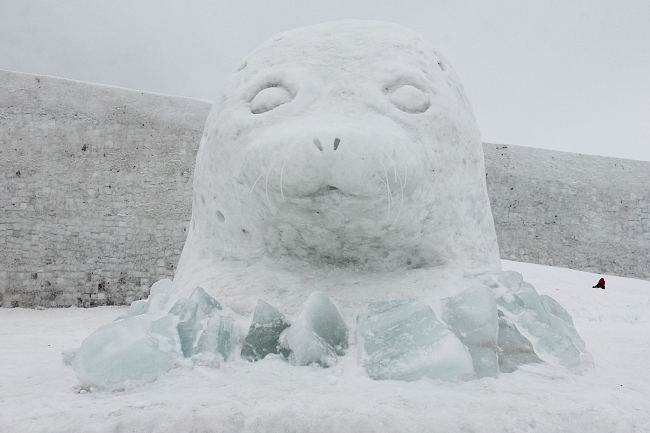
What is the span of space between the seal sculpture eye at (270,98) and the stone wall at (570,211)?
21.0ft

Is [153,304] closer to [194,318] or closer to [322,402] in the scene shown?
[194,318]

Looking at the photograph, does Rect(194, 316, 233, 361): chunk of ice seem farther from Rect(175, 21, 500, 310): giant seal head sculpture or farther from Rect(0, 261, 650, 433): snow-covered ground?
Rect(175, 21, 500, 310): giant seal head sculpture

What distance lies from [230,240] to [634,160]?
794cm

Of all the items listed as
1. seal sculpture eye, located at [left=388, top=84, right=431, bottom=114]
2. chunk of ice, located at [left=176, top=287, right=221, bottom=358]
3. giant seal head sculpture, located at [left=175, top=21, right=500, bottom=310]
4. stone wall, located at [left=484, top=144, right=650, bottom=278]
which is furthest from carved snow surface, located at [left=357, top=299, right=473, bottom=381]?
stone wall, located at [left=484, top=144, right=650, bottom=278]

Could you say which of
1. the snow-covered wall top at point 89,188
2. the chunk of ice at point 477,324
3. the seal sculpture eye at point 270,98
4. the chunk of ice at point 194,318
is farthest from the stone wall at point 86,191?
the chunk of ice at point 477,324

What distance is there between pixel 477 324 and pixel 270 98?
39.5 inches

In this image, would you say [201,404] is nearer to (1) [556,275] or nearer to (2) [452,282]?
(2) [452,282]

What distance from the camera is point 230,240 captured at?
1.84 meters

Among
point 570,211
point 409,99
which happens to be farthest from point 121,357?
point 570,211

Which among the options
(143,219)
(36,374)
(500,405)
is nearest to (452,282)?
(500,405)

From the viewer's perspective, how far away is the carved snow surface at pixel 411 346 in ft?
3.86

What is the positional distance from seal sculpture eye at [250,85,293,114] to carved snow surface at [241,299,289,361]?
697 millimetres

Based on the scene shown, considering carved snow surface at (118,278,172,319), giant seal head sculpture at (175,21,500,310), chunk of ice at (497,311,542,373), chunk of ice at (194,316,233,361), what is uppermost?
giant seal head sculpture at (175,21,500,310)

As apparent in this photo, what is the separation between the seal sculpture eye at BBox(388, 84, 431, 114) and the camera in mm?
1652
